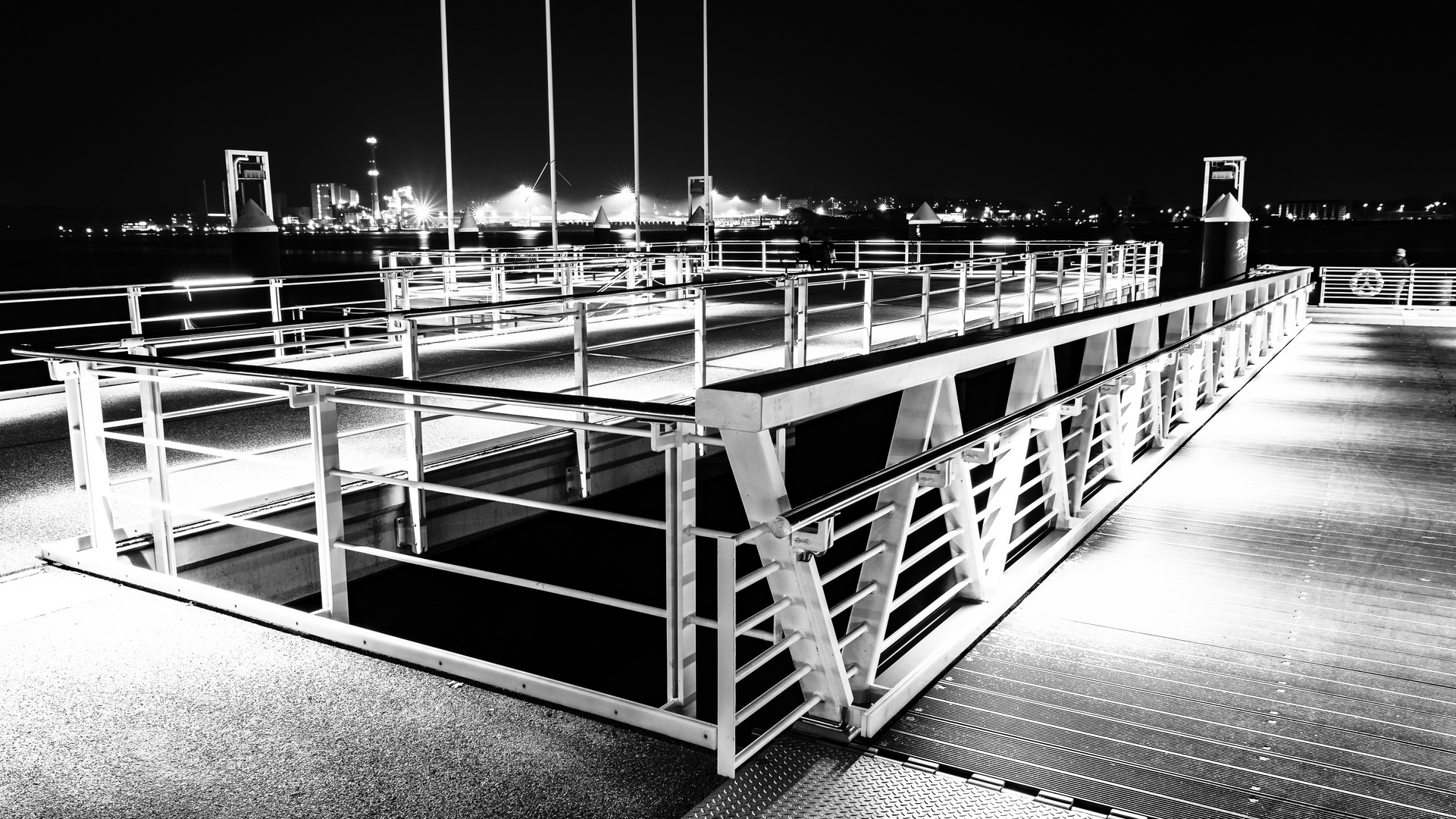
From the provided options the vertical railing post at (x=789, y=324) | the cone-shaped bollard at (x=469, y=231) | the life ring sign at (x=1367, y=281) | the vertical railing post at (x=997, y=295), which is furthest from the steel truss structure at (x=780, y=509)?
the cone-shaped bollard at (x=469, y=231)

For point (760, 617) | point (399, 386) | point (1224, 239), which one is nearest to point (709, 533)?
point (760, 617)

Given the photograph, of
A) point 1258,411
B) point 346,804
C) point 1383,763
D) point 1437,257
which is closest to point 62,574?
point 346,804

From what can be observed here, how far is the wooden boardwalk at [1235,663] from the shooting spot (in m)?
3.09

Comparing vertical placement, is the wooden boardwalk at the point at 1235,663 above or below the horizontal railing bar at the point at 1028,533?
below

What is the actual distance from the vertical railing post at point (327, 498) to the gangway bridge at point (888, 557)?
0.02 m

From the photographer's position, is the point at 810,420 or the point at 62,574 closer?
the point at 62,574

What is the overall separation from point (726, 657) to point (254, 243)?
14.8 metres

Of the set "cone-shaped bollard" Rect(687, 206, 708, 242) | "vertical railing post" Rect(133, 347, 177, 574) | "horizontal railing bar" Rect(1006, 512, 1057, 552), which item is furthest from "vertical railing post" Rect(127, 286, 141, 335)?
"cone-shaped bollard" Rect(687, 206, 708, 242)

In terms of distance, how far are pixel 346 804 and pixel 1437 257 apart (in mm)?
114981

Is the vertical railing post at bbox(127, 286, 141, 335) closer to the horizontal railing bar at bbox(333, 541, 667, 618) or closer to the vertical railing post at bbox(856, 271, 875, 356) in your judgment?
the vertical railing post at bbox(856, 271, 875, 356)

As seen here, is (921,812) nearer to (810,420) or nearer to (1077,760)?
(1077,760)

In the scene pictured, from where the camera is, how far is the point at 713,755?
3.06 m

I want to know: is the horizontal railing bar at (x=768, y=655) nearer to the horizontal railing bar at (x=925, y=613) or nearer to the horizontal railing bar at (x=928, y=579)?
the horizontal railing bar at (x=928, y=579)

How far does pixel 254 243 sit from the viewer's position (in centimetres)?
1542
